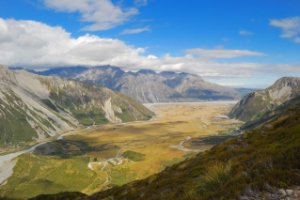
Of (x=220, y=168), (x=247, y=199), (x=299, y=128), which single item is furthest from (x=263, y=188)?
(x=299, y=128)

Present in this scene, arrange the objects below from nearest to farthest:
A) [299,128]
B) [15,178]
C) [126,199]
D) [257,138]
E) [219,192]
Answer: [219,192], [299,128], [126,199], [257,138], [15,178]

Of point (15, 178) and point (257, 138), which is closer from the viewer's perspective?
point (257, 138)

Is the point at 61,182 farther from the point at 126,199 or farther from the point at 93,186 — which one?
the point at 126,199

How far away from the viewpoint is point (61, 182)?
19038 cm

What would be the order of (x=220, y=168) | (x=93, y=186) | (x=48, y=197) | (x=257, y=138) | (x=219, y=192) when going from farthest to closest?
(x=93, y=186) < (x=48, y=197) < (x=257, y=138) < (x=220, y=168) < (x=219, y=192)

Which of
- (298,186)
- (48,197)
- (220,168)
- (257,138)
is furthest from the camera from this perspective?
(48,197)

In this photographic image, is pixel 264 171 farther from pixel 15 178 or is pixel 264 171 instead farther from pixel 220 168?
pixel 15 178

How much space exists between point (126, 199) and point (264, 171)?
28.3 metres

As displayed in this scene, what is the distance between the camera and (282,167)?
1831cm

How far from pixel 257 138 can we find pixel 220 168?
1255 inches

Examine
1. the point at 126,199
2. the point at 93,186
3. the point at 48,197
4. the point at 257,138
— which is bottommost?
the point at 93,186

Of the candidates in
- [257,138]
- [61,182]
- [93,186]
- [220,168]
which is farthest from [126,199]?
[61,182]

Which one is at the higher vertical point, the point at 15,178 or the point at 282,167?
the point at 282,167

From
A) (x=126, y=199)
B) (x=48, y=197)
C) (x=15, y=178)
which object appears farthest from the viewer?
(x=15, y=178)
